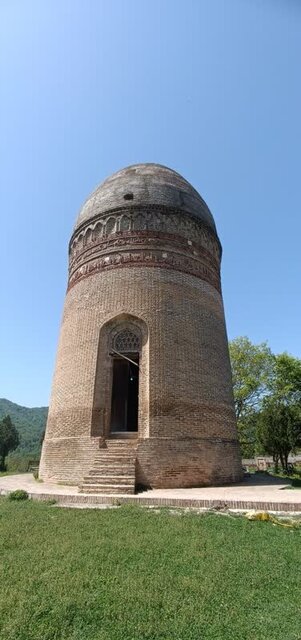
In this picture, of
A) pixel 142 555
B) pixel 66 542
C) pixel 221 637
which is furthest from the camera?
pixel 66 542

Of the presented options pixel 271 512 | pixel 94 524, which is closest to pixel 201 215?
pixel 271 512

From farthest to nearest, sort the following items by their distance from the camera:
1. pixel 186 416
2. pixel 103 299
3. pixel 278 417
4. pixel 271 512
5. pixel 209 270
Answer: pixel 278 417, pixel 209 270, pixel 103 299, pixel 186 416, pixel 271 512

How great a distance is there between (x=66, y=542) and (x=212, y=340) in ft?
25.3

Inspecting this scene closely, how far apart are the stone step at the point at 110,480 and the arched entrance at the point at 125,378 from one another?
213 cm

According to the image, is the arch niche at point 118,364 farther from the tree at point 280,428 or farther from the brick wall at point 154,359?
the tree at point 280,428

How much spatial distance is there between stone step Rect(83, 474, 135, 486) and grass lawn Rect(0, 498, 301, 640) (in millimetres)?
2808

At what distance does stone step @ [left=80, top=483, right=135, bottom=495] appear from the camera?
773cm

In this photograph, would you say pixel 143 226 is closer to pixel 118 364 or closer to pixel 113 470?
pixel 118 364

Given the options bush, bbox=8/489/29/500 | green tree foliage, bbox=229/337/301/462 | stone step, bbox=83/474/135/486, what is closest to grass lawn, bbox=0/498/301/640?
bush, bbox=8/489/29/500

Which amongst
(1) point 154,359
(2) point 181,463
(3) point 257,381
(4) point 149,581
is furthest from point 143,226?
(3) point 257,381

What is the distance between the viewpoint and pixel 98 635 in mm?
2477

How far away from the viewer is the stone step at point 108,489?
25.3 feet

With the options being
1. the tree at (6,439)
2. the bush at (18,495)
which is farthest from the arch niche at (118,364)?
the tree at (6,439)

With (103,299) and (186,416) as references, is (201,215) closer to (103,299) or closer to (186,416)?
(103,299)
